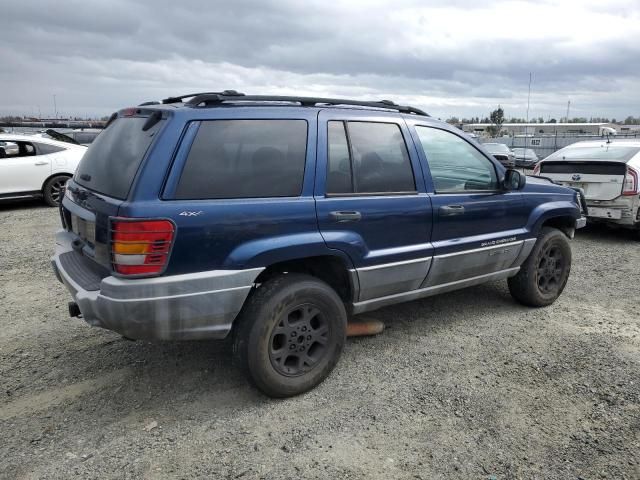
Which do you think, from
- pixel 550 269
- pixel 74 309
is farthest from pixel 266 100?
pixel 550 269

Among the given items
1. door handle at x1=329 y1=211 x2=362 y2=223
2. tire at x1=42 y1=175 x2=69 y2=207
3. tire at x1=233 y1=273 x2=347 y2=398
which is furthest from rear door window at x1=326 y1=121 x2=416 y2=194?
tire at x1=42 y1=175 x2=69 y2=207

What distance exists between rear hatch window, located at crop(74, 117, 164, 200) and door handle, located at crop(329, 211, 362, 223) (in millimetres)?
1194

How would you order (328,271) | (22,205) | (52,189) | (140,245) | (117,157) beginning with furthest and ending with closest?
(22,205) → (52,189) → (328,271) → (117,157) → (140,245)

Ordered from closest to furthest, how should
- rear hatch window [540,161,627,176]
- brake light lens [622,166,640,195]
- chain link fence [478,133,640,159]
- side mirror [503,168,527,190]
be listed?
side mirror [503,168,527,190], brake light lens [622,166,640,195], rear hatch window [540,161,627,176], chain link fence [478,133,640,159]

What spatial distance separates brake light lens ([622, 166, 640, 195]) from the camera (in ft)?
24.2

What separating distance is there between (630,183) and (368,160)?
228 inches

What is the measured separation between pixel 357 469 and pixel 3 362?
279cm

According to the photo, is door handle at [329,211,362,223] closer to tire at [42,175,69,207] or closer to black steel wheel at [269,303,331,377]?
black steel wheel at [269,303,331,377]

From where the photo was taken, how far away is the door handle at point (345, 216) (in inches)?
127

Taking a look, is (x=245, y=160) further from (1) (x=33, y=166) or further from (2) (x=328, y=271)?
(1) (x=33, y=166)

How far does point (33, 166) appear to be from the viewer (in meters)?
9.88

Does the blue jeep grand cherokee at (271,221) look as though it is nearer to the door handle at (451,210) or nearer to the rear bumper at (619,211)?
the door handle at (451,210)

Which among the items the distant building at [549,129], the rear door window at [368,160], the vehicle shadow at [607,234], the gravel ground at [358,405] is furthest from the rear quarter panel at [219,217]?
the distant building at [549,129]

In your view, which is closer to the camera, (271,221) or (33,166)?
(271,221)
